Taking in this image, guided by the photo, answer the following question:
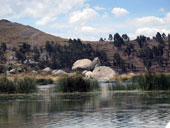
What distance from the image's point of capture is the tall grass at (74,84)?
40.6 meters

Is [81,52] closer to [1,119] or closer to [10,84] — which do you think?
[10,84]

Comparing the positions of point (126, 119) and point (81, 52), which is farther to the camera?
point (81, 52)

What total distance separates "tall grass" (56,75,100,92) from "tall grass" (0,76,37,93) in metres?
2.84

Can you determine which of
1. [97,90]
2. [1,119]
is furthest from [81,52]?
[1,119]

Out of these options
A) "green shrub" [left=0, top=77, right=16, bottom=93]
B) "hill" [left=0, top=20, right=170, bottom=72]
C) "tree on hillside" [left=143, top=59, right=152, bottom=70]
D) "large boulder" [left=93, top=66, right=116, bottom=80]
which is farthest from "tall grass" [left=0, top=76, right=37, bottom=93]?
"tree on hillside" [left=143, top=59, right=152, bottom=70]

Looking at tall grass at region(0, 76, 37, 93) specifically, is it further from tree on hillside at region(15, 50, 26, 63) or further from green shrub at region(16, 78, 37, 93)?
tree on hillside at region(15, 50, 26, 63)

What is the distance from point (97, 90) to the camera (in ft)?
145

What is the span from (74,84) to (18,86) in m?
5.88

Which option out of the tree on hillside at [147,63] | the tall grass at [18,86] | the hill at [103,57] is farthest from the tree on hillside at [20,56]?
the tall grass at [18,86]

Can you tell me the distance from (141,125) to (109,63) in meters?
122

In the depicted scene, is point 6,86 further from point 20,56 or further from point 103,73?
point 20,56

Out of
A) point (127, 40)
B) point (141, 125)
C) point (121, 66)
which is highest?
point (127, 40)

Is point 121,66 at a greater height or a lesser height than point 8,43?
lesser

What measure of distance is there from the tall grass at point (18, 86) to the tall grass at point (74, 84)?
2.84 m
